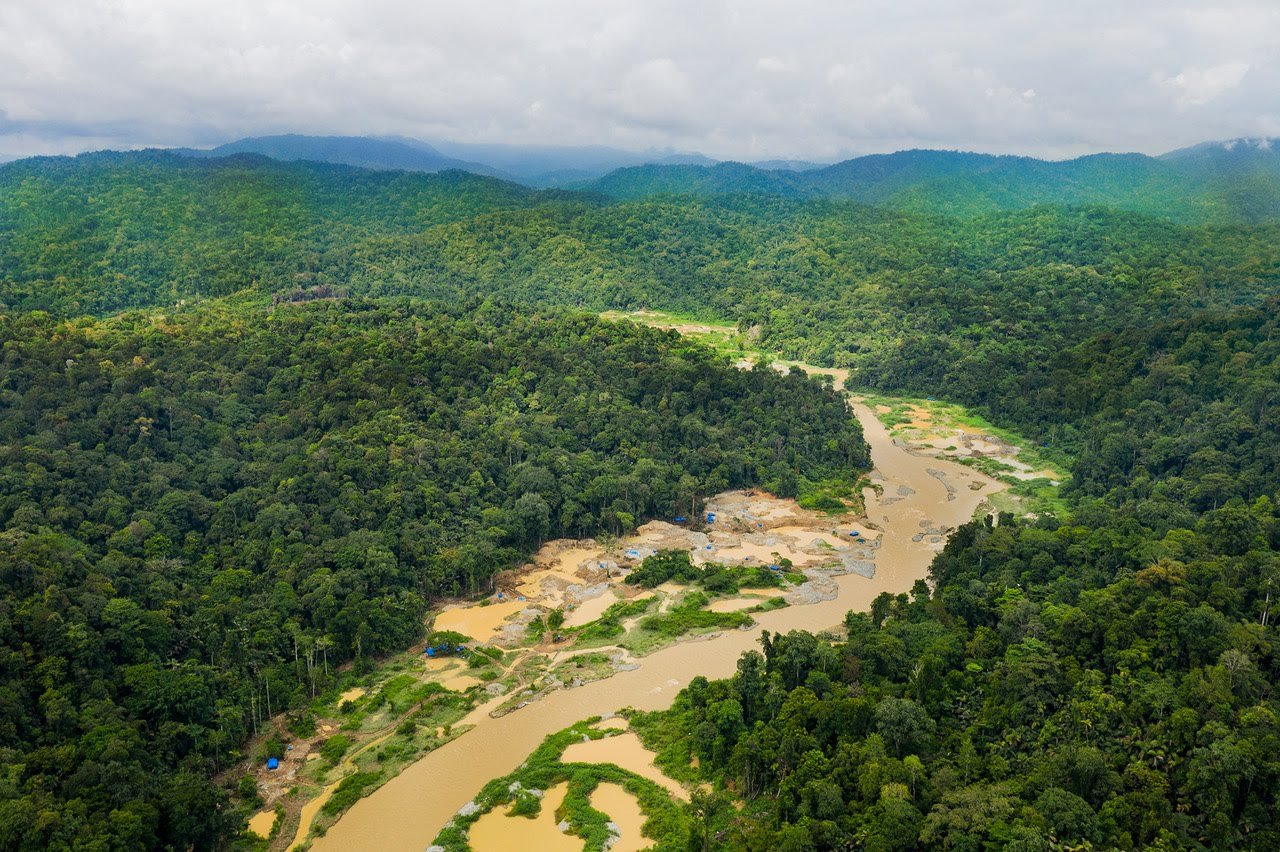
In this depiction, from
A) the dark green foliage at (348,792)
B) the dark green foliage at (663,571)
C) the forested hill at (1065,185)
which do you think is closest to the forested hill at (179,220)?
the forested hill at (1065,185)

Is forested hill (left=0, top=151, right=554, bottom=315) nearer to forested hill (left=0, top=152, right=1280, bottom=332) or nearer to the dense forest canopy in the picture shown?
forested hill (left=0, top=152, right=1280, bottom=332)

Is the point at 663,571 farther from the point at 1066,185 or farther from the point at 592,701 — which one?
the point at 1066,185

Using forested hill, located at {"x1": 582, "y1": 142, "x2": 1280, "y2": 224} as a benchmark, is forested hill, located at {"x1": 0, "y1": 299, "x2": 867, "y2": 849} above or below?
below

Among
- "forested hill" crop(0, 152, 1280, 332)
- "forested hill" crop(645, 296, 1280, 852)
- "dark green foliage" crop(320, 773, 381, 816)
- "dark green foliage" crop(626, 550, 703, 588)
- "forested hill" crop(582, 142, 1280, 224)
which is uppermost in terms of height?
"forested hill" crop(582, 142, 1280, 224)

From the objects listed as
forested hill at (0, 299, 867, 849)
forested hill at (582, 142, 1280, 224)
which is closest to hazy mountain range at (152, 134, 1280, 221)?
forested hill at (582, 142, 1280, 224)

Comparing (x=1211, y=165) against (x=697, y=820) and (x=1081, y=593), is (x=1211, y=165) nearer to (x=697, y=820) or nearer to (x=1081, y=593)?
(x=1081, y=593)

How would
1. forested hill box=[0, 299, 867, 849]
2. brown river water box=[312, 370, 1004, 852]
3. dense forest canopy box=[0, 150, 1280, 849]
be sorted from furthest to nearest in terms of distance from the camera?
brown river water box=[312, 370, 1004, 852] < forested hill box=[0, 299, 867, 849] < dense forest canopy box=[0, 150, 1280, 849]

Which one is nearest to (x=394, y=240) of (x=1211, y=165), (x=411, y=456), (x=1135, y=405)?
(x=411, y=456)

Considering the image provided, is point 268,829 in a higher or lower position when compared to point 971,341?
lower
